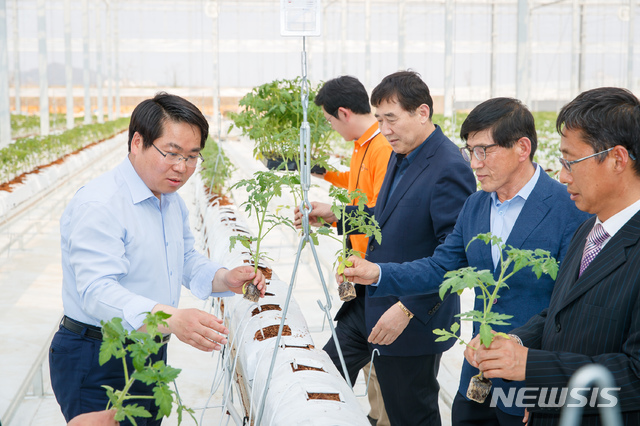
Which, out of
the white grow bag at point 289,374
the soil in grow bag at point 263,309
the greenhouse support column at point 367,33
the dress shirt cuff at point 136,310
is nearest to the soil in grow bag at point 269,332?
the white grow bag at point 289,374

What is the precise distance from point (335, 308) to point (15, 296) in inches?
104

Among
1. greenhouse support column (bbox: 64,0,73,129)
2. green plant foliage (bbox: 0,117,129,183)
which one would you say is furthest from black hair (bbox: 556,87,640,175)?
greenhouse support column (bbox: 64,0,73,129)

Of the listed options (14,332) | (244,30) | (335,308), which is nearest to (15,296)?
(14,332)

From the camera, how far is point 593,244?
53.8 inches

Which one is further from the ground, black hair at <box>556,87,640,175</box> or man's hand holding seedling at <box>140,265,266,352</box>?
black hair at <box>556,87,640,175</box>

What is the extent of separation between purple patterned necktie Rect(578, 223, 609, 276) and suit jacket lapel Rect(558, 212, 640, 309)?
0.21ft

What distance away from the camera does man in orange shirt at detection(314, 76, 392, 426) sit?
2.69m

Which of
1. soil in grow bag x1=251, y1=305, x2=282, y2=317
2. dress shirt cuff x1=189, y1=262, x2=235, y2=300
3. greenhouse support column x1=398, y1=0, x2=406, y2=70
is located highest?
greenhouse support column x1=398, y1=0, x2=406, y2=70

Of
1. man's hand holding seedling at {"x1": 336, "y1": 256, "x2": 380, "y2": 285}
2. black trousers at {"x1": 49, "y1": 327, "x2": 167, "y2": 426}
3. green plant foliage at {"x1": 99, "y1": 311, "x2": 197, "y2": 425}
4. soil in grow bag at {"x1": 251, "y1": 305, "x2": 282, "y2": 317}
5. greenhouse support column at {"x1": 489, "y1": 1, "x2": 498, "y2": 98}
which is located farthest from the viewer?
greenhouse support column at {"x1": 489, "y1": 1, "x2": 498, "y2": 98}

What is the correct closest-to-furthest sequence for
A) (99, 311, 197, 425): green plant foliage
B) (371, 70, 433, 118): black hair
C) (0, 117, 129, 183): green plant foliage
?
(99, 311, 197, 425): green plant foliage < (371, 70, 433, 118): black hair < (0, 117, 129, 183): green plant foliage

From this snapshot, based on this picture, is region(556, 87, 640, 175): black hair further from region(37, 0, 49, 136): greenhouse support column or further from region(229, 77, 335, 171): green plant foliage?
region(37, 0, 49, 136): greenhouse support column

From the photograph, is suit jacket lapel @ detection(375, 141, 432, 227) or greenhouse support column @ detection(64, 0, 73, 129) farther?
greenhouse support column @ detection(64, 0, 73, 129)

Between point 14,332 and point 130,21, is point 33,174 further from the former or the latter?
point 130,21

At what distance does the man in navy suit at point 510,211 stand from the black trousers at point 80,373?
1.06 metres
